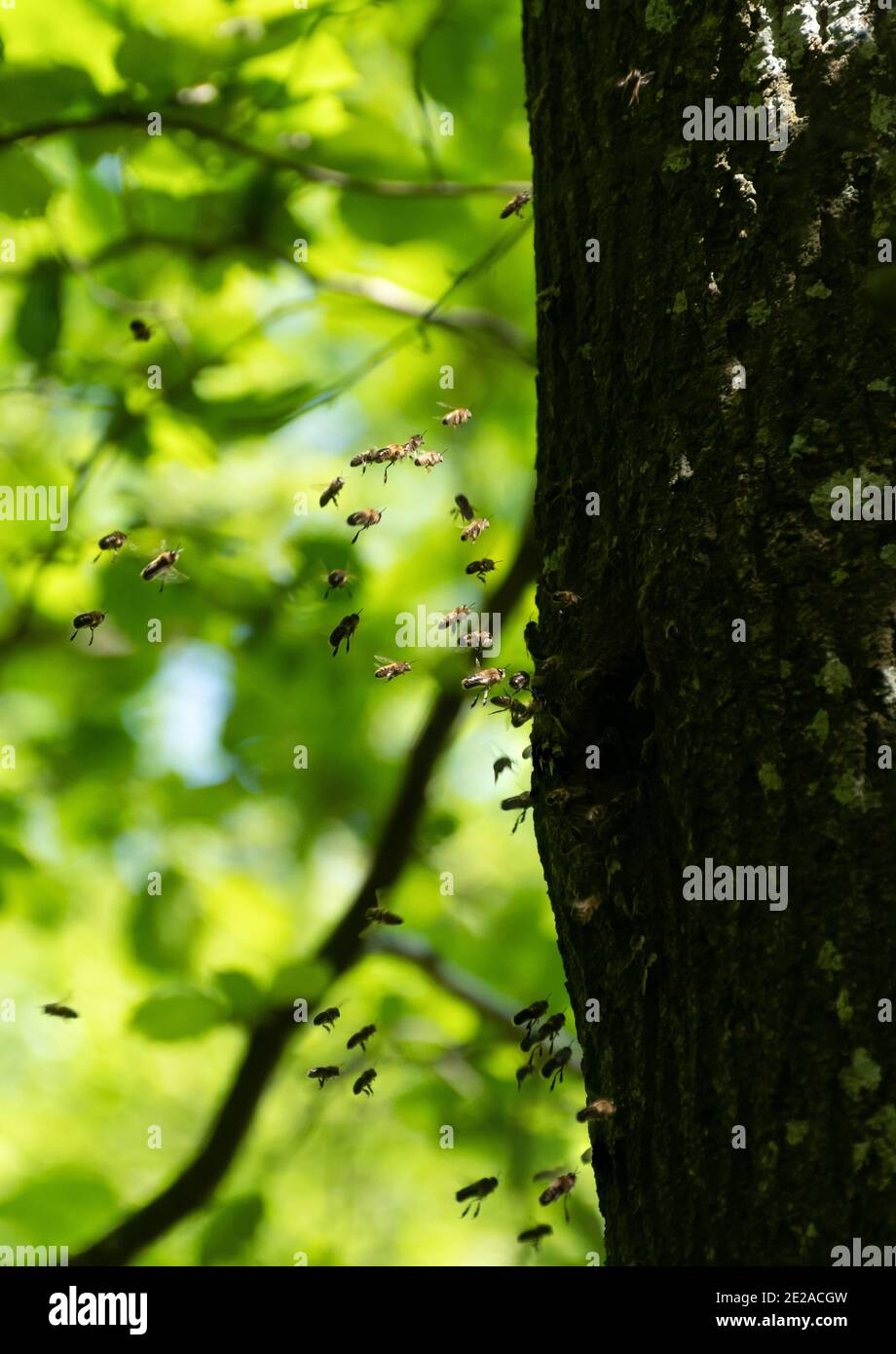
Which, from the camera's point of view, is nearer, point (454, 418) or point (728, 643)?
point (728, 643)

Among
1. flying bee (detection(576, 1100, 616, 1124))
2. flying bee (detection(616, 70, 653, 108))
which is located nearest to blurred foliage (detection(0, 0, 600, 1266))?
flying bee (detection(616, 70, 653, 108))

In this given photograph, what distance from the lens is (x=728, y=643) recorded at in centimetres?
181

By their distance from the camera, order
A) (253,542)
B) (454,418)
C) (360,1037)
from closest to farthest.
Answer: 1. (454,418)
2. (360,1037)
3. (253,542)

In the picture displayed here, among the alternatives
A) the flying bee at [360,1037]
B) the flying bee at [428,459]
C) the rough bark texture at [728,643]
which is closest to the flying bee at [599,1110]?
the rough bark texture at [728,643]

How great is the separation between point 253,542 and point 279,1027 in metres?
1.86

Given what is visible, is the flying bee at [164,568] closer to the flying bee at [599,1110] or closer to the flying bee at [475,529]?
the flying bee at [475,529]

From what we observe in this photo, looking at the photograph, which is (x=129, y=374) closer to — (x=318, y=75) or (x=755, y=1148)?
(x=318, y=75)

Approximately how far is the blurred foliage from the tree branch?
91 millimetres

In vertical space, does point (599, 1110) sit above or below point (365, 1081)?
above

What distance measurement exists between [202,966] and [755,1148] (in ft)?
11.8

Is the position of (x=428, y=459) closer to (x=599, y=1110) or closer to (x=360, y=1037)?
(x=360, y=1037)

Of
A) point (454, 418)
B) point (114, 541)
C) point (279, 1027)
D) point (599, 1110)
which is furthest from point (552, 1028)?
point (114, 541)

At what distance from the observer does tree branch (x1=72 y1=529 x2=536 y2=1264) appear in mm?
4441

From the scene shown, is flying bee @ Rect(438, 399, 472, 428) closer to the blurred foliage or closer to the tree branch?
the blurred foliage
